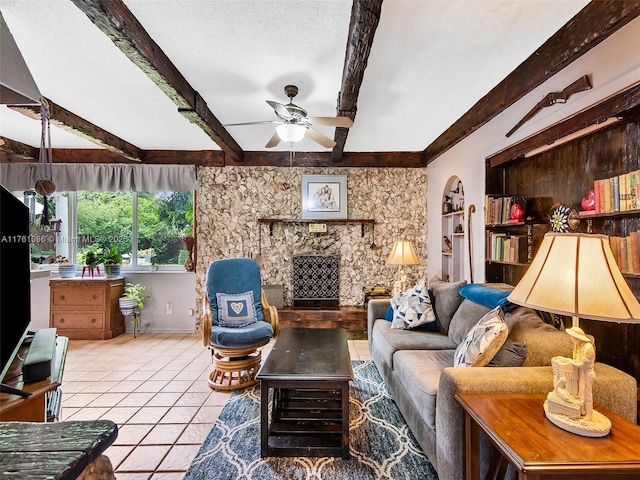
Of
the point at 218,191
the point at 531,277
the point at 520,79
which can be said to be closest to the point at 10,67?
the point at 531,277

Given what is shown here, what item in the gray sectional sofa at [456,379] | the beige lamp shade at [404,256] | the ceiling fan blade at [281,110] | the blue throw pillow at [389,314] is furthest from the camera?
the beige lamp shade at [404,256]

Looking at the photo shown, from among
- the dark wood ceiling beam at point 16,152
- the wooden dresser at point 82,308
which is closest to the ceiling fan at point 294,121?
the wooden dresser at point 82,308

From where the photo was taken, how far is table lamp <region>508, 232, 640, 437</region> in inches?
→ 43.1

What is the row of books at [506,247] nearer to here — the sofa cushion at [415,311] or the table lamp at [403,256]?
the sofa cushion at [415,311]

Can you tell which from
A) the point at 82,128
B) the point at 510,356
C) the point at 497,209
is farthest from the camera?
the point at 82,128

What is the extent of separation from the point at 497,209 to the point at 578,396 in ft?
6.69

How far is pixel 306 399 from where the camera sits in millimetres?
2295

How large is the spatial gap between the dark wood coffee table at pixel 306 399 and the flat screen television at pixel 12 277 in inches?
45.2

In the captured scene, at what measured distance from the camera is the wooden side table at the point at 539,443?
3.27ft

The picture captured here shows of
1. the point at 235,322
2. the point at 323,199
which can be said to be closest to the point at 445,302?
the point at 235,322

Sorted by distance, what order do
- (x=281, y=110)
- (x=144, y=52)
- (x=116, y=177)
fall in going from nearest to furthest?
(x=144, y=52), (x=281, y=110), (x=116, y=177)

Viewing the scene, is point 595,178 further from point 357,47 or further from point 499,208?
point 357,47

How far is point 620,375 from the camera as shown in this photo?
4.80 feet

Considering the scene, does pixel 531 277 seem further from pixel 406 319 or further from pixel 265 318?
pixel 265 318
